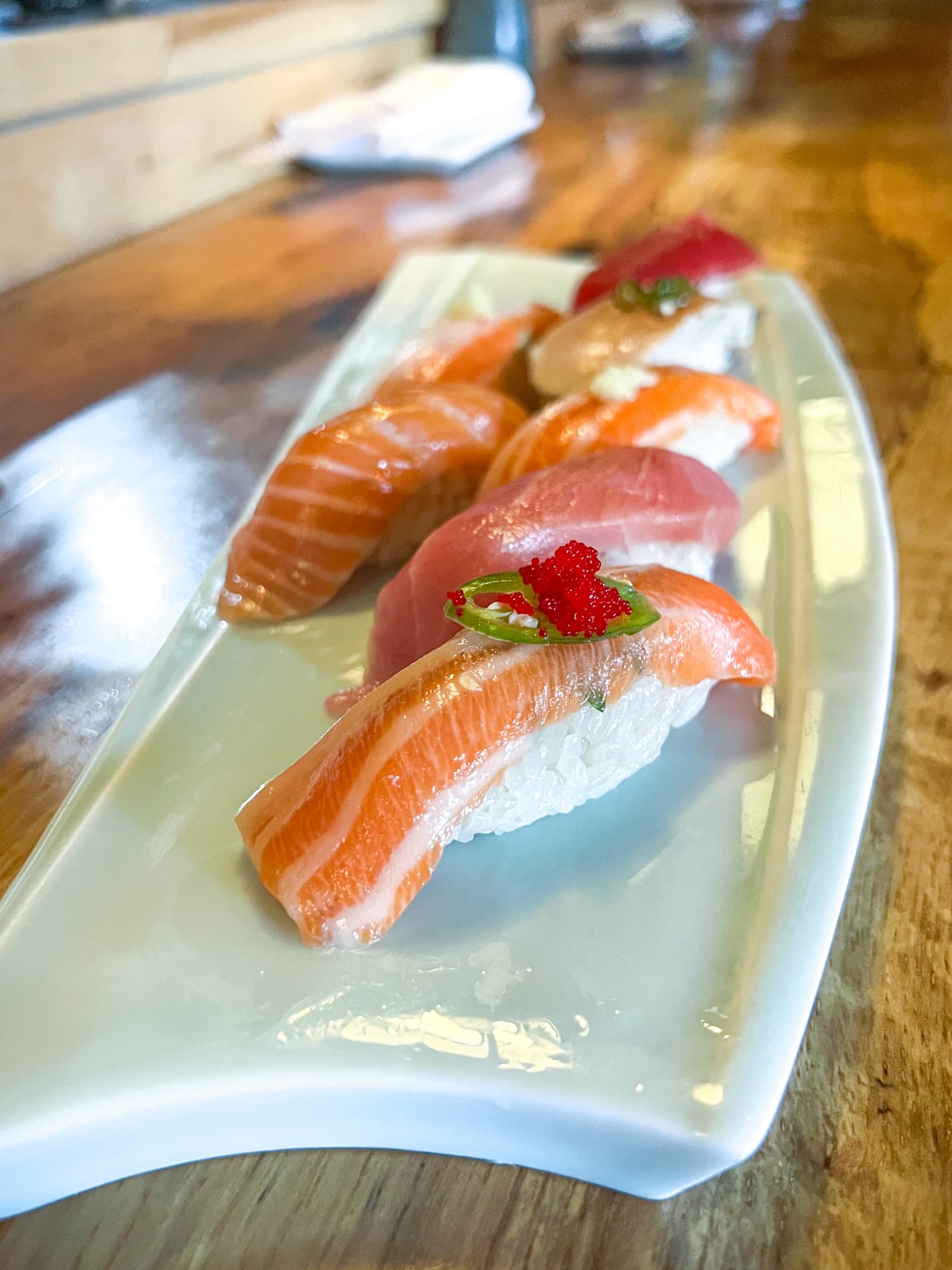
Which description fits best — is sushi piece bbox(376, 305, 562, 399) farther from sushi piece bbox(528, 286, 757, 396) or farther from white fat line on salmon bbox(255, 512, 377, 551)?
white fat line on salmon bbox(255, 512, 377, 551)

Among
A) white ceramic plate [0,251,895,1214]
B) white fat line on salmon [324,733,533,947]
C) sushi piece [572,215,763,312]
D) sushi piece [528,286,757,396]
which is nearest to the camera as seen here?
white ceramic plate [0,251,895,1214]

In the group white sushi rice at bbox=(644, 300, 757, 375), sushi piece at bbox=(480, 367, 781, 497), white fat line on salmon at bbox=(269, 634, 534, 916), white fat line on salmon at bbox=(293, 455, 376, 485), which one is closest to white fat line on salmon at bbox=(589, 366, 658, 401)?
sushi piece at bbox=(480, 367, 781, 497)

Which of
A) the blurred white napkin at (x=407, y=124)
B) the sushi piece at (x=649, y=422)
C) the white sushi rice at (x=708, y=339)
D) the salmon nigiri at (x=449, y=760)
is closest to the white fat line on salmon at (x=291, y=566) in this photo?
the sushi piece at (x=649, y=422)

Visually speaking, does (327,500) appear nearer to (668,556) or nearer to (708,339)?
(668,556)

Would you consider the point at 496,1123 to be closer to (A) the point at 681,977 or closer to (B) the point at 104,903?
(A) the point at 681,977

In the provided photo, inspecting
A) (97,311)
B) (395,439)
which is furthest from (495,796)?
(97,311)

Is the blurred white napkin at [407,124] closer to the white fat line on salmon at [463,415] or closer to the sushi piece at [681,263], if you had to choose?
the sushi piece at [681,263]
